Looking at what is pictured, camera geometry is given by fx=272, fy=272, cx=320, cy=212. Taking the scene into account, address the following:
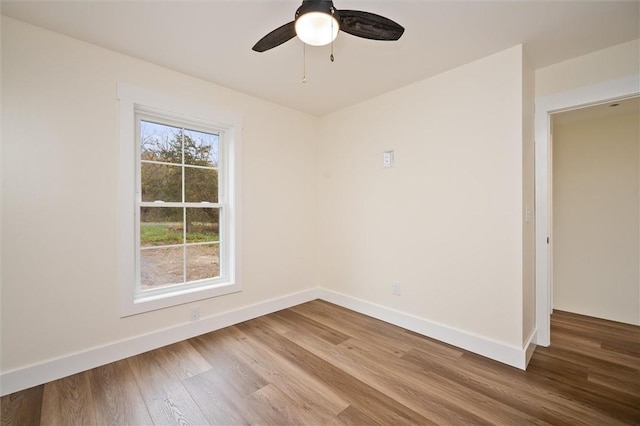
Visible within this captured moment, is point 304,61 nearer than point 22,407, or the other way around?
point 22,407

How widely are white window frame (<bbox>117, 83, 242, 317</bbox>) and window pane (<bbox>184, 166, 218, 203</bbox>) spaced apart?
7 cm

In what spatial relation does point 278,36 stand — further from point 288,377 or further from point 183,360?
point 183,360

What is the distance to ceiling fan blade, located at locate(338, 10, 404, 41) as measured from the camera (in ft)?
4.69

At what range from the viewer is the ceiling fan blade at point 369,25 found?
1.43 m

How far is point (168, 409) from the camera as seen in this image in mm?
1647

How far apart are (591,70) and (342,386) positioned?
10.3ft

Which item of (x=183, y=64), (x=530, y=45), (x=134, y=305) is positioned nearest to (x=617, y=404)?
(x=530, y=45)

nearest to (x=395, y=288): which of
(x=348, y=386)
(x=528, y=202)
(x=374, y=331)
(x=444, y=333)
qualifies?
(x=374, y=331)

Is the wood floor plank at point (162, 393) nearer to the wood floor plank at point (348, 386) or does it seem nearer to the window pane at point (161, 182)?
the wood floor plank at point (348, 386)

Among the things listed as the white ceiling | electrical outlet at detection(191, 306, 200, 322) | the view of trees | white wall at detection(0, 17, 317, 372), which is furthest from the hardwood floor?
the white ceiling

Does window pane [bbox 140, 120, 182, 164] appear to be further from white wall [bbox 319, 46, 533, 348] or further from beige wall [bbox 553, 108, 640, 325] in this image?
beige wall [bbox 553, 108, 640, 325]

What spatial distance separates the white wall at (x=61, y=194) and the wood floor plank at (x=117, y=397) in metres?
0.24

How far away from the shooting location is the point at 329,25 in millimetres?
1386

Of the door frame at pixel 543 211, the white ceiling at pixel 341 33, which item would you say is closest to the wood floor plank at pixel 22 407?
the white ceiling at pixel 341 33
